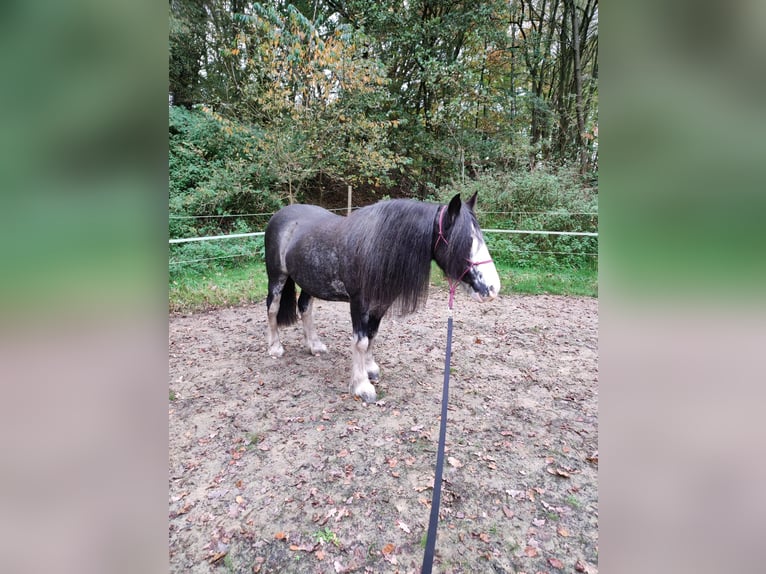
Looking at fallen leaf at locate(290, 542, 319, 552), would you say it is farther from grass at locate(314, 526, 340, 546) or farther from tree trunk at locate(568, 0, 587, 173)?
tree trunk at locate(568, 0, 587, 173)

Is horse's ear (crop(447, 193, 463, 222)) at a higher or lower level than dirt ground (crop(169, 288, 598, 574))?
higher

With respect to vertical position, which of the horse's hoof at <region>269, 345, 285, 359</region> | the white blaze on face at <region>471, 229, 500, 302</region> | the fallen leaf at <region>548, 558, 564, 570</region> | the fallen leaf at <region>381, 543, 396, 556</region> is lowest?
the fallen leaf at <region>381, 543, 396, 556</region>

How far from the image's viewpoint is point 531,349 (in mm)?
3848

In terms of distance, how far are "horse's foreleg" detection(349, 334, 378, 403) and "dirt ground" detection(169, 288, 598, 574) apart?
0.28 ft

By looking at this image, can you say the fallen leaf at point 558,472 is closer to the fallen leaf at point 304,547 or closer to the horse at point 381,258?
the horse at point 381,258

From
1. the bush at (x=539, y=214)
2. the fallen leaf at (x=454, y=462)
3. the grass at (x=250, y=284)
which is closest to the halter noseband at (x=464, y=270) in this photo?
the fallen leaf at (x=454, y=462)

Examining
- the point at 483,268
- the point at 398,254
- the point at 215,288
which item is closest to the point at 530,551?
the point at 483,268

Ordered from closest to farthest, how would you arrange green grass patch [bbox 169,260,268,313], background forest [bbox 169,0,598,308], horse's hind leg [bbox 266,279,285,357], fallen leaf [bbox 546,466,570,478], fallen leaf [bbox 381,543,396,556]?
fallen leaf [bbox 381,543,396,556] < fallen leaf [bbox 546,466,570,478] < horse's hind leg [bbox 266,279,285,357] < green grass patch [bbox 169,260,268,313] < background forest [bbox 169,0,598,308]

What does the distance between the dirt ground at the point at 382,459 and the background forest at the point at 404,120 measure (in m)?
3.48

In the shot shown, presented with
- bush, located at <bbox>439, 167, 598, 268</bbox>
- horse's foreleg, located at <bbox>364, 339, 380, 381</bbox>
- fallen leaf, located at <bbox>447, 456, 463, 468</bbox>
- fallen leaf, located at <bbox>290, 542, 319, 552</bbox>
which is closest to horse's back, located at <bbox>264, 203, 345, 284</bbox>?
horse's foreleg, located at <bbox>364, 339, 380, 381</bbox>

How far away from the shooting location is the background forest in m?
6.05

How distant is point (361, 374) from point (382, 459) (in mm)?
807

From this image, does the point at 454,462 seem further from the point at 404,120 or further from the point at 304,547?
the point at 404,120
